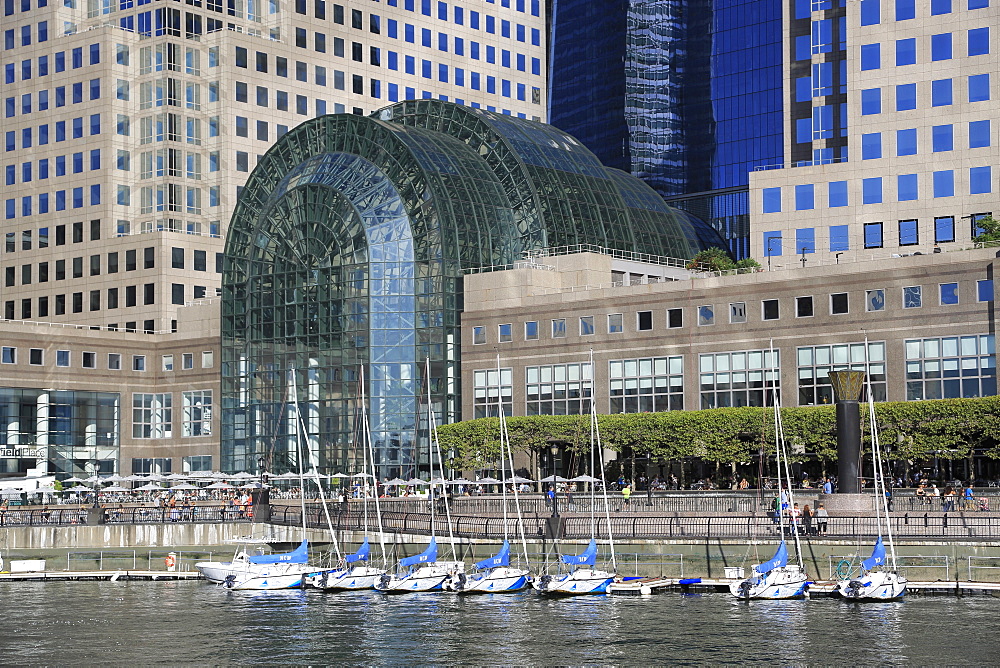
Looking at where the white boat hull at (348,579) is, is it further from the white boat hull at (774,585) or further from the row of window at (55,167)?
the row of window at (55,167)

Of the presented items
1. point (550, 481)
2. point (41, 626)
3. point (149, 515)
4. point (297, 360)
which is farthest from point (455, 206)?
point (41, 626)

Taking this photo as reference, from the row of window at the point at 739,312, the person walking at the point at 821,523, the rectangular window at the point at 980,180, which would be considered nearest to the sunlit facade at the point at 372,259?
the row of window at the point at 739,312

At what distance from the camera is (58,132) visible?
17725 cm

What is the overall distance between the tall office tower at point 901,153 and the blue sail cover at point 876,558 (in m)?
54.2

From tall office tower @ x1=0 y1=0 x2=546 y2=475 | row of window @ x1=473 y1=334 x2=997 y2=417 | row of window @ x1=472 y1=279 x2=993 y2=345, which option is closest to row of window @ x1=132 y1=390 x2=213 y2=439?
tall office tower @ x1=0 y1=0 x2=546 y2=475

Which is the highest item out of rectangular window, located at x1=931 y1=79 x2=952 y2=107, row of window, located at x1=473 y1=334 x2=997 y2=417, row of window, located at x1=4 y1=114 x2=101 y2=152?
row of window, located at x1=4 y1=114 x2=101 y2=152

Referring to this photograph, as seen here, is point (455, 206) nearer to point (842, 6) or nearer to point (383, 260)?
point (383, 260)

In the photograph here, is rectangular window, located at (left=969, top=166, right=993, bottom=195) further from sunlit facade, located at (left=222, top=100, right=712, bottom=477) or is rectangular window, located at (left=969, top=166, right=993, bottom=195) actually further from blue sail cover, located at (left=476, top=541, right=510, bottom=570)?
blue sail cover, located at (left=476, top=541, right=510, bottom=570)

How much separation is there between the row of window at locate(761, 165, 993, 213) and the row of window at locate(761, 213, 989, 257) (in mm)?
1934

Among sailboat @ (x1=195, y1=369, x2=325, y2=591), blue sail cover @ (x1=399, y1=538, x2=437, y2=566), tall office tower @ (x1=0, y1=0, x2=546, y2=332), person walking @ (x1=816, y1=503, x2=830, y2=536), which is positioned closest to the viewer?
person walking @ (x1=816, y1=503, x2=830, y2=536)

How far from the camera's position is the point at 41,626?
74000mm

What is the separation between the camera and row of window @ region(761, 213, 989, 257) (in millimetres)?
131375

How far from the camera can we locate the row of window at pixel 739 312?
381ft

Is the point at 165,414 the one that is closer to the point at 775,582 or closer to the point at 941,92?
the point at 941,92
